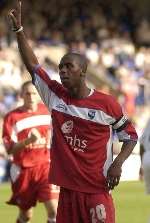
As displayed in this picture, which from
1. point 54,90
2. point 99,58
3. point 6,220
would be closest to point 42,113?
point 6,220

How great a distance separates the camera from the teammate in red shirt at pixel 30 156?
1209 cm

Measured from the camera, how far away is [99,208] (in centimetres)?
847

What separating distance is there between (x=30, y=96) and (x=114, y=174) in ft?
13.1

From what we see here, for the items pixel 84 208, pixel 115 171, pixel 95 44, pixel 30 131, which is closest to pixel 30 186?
pixel 30 131

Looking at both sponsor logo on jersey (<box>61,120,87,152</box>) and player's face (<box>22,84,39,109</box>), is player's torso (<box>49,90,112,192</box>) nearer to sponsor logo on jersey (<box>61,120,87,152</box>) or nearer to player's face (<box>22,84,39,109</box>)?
sponsor logo on jersey (<box>61,120,87,152</box>)

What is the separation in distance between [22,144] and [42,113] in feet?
3.04

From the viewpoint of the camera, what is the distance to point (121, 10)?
40062mm

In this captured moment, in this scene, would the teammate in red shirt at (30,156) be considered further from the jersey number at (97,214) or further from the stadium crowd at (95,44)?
the stadium crowd at (95,44)

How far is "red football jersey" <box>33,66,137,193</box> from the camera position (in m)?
8.42

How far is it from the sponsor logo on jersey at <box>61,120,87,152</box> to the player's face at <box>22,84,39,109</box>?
143 inches

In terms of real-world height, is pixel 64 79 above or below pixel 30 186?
above

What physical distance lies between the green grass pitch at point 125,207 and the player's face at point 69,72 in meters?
4.32

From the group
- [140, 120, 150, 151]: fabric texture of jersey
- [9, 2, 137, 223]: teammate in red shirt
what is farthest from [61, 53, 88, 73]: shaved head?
[140, 120, 150, 151]: fabric texture of jersey

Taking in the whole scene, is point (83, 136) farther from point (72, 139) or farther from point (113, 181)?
point (113, 181)
